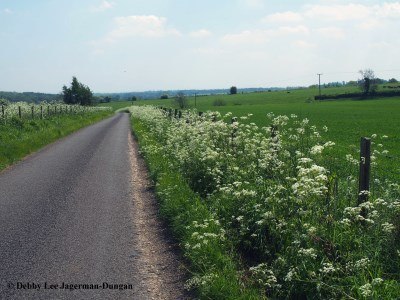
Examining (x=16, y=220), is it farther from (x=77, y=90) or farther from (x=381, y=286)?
(x=77, y=90)

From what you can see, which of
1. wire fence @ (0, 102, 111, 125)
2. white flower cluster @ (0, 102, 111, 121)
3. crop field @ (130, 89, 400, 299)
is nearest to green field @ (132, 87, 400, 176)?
crop field @ (130, 89, 400, 299)

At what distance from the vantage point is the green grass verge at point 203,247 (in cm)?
510

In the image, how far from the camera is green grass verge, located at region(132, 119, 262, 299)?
510 centimetres

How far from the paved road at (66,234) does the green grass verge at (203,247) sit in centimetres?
80

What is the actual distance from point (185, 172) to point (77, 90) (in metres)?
88.6

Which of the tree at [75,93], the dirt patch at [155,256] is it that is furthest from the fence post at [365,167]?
the tree at [75,93]

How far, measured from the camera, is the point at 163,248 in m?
6.95

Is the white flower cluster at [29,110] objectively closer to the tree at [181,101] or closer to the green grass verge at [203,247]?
the green grass verge at [203,247]

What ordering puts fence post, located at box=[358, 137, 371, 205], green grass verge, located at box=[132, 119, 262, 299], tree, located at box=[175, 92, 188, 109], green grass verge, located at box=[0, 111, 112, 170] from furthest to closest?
tree, located at box=[175, 92, 188, 109], green grass verge, located at box=[0, 111, 112, 170], fence post, located at box=[358, 137, 371, 205], green grass verge, located at box=[132, 119, 262, 299]

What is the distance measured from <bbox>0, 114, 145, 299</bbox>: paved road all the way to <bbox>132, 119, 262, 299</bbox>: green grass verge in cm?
80

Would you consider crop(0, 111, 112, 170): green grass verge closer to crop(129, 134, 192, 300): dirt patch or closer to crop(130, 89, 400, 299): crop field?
crop(129, 134, 192, 300): dirt patch

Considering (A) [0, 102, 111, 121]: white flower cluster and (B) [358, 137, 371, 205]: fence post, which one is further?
(A) [0, 102, 111, 121]: white flower cluster

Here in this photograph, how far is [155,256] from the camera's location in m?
6.61

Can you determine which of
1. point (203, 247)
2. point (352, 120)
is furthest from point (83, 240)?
point (352, 120)
